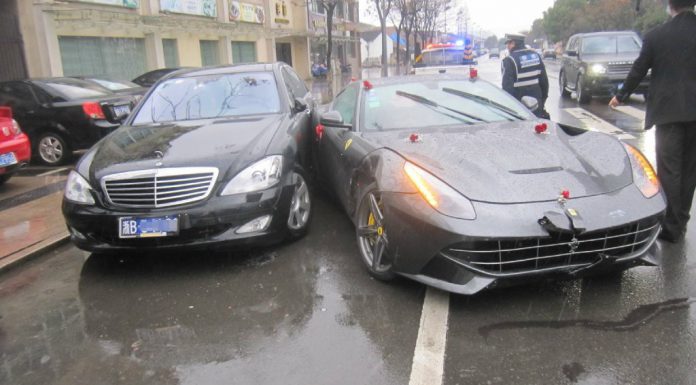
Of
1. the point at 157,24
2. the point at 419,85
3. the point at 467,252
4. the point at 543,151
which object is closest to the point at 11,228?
the point at 419,85

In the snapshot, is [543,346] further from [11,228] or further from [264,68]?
[11,228]

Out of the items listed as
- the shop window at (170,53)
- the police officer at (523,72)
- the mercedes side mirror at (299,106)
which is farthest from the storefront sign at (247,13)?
the mercedes side mirror at (299,106)

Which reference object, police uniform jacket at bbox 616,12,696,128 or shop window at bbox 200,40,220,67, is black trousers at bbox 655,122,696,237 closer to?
police uniform jacket at bbox 616,12,696,128

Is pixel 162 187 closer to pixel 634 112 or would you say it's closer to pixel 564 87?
pixel 634 112

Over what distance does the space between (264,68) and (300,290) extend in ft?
10.3

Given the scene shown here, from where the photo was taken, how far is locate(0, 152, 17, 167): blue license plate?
6.78 meters

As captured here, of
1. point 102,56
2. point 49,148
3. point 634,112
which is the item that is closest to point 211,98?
point 49,148

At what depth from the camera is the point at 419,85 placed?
5105 mm

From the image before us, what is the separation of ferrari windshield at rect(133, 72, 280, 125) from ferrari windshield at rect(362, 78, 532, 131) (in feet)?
3.89

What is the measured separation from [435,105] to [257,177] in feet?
5.59

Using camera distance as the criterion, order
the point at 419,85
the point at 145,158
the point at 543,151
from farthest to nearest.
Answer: the point at 419,85, the point at 145,158, the point at 543,151

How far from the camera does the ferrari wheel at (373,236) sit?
364cm

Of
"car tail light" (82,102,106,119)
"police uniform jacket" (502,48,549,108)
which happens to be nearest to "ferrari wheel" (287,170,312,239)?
"police uniform jacket" (502,48,549,108)

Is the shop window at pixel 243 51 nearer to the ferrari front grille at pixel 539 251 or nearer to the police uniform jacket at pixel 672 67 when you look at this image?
the police uniform jacket at pixel 672 67
